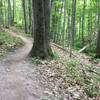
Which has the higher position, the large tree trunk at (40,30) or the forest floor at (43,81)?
the large tree trunk at (40,30)

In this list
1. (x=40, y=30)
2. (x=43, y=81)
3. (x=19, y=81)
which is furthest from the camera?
(x=40, y=30)

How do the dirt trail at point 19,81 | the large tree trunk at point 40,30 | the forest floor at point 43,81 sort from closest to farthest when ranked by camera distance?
the dirt trail at point 19,81, the forest floor at point 43,81, the large tree trunk at point 40,30

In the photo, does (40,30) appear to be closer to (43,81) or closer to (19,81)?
(43,81)

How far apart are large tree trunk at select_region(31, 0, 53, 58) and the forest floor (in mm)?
564

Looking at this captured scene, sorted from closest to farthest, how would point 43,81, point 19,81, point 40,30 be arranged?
point 19,81
point 43,81
point 40,30

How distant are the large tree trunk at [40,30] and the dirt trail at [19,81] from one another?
0.85m

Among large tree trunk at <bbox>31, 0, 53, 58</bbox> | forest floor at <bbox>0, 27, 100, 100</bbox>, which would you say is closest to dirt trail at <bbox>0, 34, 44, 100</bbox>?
forest floor at <bbox>0, 27, 100, 100</bbox>

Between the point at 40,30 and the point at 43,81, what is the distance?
3.68 m

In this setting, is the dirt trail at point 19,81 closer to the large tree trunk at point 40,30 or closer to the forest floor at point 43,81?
the forest floor at point 43,81

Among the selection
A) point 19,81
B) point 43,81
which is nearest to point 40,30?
point 43,81

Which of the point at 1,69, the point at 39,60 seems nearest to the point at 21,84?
the point at 1,69

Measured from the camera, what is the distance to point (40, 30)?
35.8 feet

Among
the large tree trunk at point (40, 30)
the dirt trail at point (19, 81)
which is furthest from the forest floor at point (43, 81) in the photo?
the large tree trunk at point (40, 30)

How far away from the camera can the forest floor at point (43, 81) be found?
6770mm
